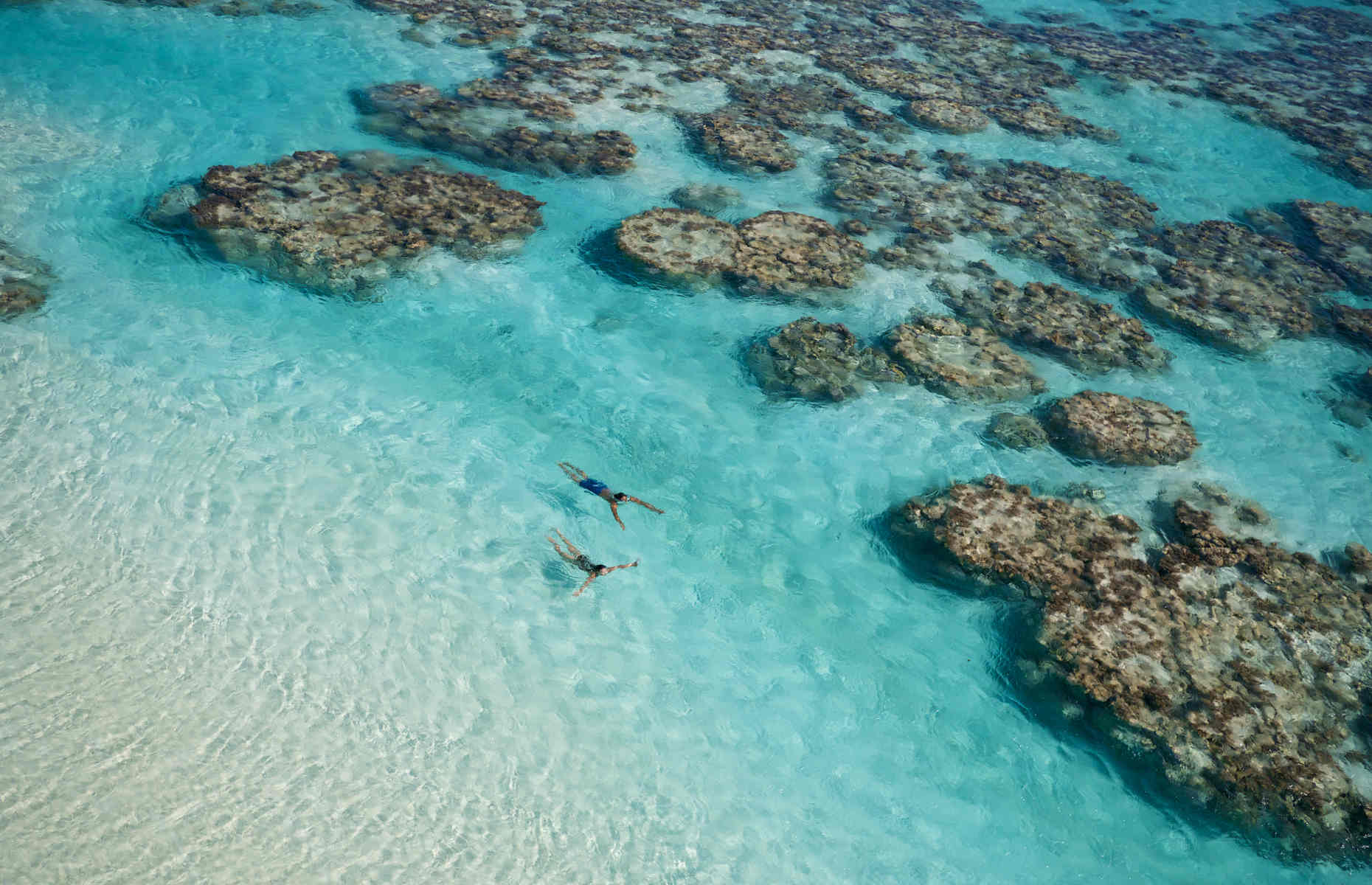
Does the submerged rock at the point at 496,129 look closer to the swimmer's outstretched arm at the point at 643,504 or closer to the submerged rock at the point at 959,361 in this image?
the submerged rock at the point at 959,361

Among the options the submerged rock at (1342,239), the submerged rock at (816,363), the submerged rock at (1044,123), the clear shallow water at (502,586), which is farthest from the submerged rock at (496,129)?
the submerged rock at (1342,239)

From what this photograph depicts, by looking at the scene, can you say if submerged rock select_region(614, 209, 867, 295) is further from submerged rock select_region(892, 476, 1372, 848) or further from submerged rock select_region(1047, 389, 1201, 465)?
submerged rock select_region(892, 476, 1372, 848)

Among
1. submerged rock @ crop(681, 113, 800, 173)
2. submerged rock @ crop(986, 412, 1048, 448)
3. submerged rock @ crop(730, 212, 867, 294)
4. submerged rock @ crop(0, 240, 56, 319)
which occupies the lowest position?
submerged rock @ crop(986, 412, 1048, 448)

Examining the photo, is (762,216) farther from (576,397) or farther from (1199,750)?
(1199,750)

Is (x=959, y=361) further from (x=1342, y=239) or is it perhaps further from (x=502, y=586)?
(x=1342, y=239)

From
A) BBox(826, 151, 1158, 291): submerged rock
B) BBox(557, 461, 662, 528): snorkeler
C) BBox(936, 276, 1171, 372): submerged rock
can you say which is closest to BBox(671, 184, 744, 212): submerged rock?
BBox(826, 151, 1158, 291): submerged rock

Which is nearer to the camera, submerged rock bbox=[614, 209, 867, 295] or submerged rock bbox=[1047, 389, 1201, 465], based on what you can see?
submerged rock bbox=[1047, 389, 1201, 465]
